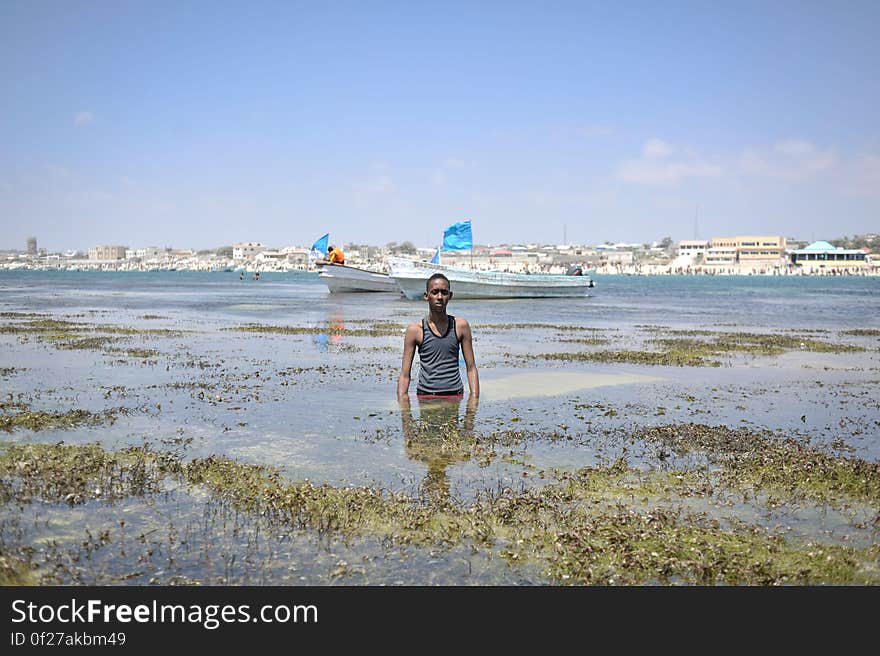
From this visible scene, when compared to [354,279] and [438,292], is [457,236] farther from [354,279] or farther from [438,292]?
[438,292]

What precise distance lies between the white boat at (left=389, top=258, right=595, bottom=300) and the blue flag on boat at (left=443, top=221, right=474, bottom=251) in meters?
4.86

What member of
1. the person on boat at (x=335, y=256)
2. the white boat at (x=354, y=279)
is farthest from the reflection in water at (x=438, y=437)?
the white boat at (x=354, y=279)

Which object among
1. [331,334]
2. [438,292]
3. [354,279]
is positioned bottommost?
[331,334]

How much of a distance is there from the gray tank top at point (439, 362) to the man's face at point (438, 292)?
69cm

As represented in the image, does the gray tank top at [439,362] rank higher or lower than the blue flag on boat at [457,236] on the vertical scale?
lower

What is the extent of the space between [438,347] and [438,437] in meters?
1.47

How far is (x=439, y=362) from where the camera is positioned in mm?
12164

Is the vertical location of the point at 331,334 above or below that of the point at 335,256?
below

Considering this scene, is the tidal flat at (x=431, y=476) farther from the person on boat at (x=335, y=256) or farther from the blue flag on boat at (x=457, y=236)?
the person on boat at (x=335, y=256)

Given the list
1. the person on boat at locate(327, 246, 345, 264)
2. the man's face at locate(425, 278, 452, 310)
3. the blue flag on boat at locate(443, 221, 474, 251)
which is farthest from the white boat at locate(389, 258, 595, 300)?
the man's face at locate(425, 278, 452, 310)

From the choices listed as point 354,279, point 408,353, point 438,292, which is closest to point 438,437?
point 408,353

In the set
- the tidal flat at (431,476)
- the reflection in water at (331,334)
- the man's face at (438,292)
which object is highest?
the man's face at (438,292)

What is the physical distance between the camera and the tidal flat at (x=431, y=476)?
6.45 meters
